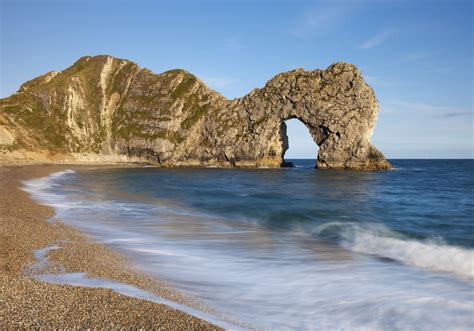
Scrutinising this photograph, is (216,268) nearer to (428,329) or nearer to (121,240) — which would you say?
(121,240)

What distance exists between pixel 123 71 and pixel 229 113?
4484 centimetres

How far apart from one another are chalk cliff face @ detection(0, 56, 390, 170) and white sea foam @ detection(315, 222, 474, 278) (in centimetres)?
7062

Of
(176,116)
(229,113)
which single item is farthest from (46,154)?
(229,113)

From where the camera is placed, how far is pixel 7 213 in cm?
1706

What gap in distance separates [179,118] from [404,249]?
322 ft

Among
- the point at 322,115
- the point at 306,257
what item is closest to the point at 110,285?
the point at 306,257

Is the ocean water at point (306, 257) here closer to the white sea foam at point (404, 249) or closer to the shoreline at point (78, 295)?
the white sea foam at point (404, 249)

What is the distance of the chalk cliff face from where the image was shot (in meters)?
89.1

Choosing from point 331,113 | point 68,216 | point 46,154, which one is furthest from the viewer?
point 46,154

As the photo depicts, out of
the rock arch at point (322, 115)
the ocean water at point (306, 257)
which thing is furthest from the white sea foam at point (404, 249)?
the rock arch at point (322, 115)

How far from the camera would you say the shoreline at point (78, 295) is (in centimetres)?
588

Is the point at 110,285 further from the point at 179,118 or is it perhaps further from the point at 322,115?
the point at 179,118

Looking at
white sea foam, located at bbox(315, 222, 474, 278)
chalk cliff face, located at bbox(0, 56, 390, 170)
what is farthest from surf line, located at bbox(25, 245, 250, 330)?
chalk cliff face, located at bbox(0, 56, 390, 170)

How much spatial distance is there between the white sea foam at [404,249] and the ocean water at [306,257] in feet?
0.14
